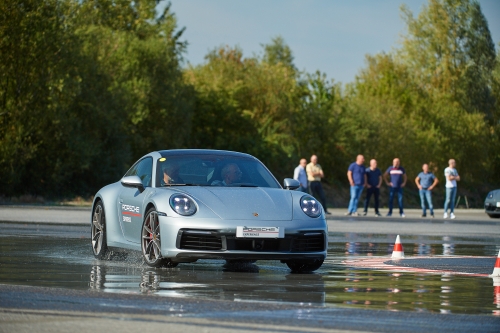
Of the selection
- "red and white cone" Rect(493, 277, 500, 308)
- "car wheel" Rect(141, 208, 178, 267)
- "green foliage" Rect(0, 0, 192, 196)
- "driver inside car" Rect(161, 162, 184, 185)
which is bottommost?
"red and white cone" Rect(493, 277, 500, 308)

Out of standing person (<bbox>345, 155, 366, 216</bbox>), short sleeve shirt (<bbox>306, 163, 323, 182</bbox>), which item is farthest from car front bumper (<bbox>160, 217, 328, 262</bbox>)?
short sleeve shirt (<bbox>306, 163, 323, 182</bbox>)

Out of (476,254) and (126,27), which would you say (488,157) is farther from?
(476,254)

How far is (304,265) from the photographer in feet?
38.1

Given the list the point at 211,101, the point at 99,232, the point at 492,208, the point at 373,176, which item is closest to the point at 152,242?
the point at 99,232

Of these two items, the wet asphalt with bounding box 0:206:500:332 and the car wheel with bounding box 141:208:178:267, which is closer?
the wet asphalt with bounding box 0:206:500:332

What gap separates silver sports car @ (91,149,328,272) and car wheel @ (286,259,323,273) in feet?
0.04

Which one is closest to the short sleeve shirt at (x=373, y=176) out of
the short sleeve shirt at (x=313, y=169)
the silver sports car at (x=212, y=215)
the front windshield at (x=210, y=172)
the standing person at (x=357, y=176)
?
the standing person at (x=357, y=176)

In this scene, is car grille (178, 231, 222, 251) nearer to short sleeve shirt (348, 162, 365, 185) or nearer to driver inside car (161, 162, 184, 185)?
driver inside car (161, 162, 184, 185)

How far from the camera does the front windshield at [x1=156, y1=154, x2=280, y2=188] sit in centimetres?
1206

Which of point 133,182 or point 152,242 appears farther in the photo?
point 133,182

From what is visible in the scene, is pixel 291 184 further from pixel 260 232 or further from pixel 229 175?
pixel 260 232

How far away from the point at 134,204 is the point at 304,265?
83.1 inches

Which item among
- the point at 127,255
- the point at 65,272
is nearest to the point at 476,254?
the point at 127,255

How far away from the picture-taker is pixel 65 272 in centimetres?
1060
